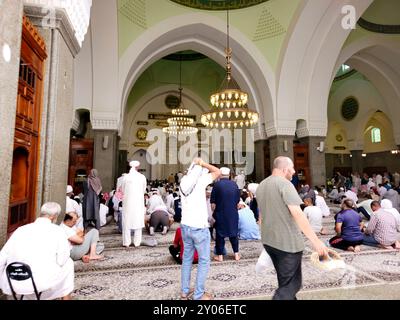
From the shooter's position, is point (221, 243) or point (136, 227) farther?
point (136, 227)

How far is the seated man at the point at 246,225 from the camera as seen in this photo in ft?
12.9

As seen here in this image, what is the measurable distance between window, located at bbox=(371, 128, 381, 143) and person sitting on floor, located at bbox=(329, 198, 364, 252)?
14451 millimetres

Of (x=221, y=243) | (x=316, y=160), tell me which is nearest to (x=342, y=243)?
(x=221, y=243)

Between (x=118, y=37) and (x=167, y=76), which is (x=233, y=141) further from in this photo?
(x=118, y=37)

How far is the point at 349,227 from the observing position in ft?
10.6

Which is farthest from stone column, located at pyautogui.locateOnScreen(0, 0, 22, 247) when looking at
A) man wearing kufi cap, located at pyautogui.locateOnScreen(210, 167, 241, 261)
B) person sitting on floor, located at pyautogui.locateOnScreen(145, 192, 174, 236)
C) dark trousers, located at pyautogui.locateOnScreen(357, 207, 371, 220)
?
dark trousers, located at pyautogui.locateOnScreen(357, 207, 371, 220)

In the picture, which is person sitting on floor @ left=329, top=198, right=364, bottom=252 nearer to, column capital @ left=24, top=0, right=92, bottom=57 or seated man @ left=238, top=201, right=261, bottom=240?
seated man @ left=238, top=201, right=261, bottom=240

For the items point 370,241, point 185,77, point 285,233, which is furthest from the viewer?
point 185,77

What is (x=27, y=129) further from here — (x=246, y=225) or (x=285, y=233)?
(x=246, y=225)

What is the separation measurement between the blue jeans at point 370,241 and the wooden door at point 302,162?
4944 millimetres

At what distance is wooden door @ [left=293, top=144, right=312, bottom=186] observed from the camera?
864 cm

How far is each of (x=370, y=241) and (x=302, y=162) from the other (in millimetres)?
5351

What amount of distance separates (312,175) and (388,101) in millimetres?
5795
